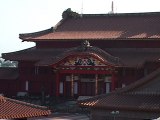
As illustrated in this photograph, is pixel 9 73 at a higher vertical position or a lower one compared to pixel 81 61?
lower

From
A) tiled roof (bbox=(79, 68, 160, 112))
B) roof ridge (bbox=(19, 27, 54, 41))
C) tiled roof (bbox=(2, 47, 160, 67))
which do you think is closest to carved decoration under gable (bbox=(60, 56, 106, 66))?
tiled roof (bbox=(2, 47, 160, 67))

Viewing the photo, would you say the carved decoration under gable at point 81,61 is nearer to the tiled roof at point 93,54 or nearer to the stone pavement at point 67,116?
the tiled roof at point 93,54

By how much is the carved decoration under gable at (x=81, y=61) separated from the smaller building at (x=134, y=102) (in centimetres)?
1481

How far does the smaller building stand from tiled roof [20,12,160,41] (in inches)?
688

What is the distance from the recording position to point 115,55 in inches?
1615

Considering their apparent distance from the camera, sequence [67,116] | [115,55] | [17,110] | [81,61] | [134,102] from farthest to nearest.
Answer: [115,55] < [81,61] < [67,116] < [134,102] < [17,110]

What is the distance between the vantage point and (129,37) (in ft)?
135

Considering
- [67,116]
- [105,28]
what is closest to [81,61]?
[67,116]

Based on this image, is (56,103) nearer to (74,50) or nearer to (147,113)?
(74,50)

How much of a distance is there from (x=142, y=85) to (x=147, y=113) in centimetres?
151

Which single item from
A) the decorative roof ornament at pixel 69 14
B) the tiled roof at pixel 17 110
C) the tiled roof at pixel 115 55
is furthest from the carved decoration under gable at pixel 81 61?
the tiled roof at pixel 17 110

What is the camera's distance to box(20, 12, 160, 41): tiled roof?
42312 millimetres

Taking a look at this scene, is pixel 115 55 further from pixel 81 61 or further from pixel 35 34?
pixel 35 34

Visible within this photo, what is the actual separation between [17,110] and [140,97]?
7.62 meters
